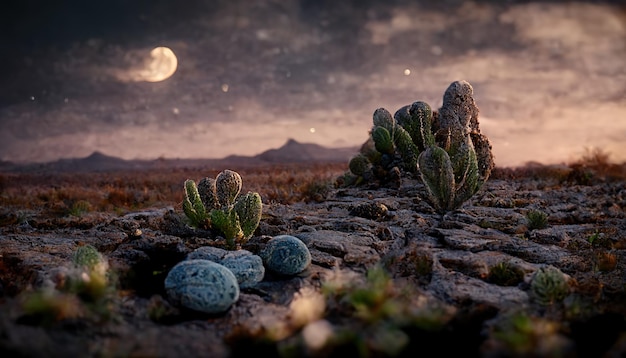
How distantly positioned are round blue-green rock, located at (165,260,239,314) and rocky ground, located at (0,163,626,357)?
128mm

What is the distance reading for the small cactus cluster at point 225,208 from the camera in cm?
733

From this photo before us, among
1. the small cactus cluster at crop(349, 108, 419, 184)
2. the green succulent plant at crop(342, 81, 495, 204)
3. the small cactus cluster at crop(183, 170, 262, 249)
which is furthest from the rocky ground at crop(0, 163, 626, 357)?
the small cactus cluster at crop(349, 108, 419, 184)

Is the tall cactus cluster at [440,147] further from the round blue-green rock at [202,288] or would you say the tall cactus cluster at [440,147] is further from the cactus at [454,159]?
the round blue-green rock at [202,288]

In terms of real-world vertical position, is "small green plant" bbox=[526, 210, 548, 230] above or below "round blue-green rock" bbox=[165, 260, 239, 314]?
above

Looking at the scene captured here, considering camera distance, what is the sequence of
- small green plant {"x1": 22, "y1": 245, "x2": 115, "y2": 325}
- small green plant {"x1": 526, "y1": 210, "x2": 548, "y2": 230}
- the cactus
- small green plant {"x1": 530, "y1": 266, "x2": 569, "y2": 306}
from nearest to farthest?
small green plant {"x1": 22, "y1": 245, "x2": 115, "y2": 325}, small green plant {"x1": 530, "y1": 266, "x2": 569, "y2": 306}, the cactus, small green plant {"x1": 526, "y1": 210, "x2": 548, "y2": 230}

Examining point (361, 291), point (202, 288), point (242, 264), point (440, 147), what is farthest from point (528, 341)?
point (440, 147)

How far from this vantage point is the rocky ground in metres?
3.78

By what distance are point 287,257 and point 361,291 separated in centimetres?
192

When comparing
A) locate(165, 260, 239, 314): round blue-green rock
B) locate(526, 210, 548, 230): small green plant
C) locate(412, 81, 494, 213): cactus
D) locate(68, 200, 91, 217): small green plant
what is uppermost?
locate(412, 81, 494, 213): cactus

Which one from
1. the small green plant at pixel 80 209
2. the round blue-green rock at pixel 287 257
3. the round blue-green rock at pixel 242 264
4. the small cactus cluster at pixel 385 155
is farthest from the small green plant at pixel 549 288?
the small green plant at pixel 80 209

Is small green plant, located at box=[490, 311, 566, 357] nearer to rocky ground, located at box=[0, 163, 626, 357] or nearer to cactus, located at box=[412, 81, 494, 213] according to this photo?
rocky ground, located at box=[0, 163, 626, 357]

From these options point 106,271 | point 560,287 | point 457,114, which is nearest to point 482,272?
point 560,287

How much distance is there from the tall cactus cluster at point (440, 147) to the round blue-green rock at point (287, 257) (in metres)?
4.21

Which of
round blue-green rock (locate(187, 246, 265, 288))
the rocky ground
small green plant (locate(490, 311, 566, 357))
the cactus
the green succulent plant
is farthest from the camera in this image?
the green succulent plant
